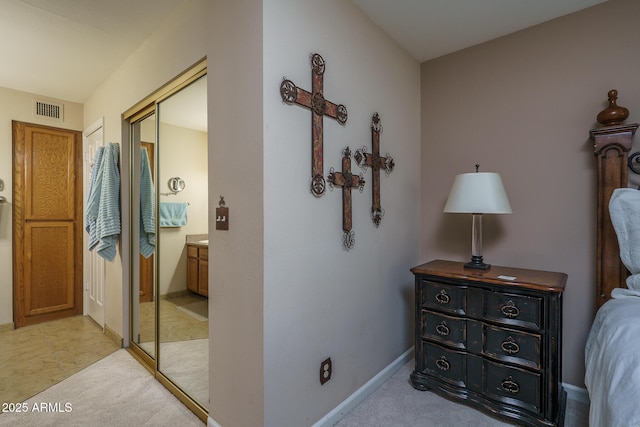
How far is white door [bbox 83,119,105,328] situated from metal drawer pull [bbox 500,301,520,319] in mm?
3250

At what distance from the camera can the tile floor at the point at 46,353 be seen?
2.09 m

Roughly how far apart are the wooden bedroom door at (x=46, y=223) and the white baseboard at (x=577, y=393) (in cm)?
439

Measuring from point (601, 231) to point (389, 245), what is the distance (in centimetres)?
116

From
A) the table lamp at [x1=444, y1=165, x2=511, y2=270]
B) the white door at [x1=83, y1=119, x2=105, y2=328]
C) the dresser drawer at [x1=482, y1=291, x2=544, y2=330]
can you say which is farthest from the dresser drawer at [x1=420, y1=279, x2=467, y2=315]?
the white door at [x1=83, y1=119, x2=105, y2=328]

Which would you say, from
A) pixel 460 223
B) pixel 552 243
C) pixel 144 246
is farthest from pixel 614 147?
pixel 144 246

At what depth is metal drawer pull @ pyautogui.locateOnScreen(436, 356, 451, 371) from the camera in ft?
6.09

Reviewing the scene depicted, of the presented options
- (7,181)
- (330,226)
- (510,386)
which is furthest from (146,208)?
(510,386)

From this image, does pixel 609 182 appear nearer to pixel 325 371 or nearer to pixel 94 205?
pixel 325 371

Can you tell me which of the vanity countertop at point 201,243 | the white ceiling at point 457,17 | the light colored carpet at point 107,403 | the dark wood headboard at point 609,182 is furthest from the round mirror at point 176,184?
the dark wood headboard at point 609,182

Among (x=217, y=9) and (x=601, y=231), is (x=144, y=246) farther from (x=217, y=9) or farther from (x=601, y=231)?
(x=601, y=231)

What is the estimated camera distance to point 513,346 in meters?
1.64

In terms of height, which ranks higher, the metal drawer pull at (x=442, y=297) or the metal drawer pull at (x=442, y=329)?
the metal drawer pull at (x=442, y=297)

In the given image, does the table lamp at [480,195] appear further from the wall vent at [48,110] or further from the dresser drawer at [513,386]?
the wall vent at [48,110]

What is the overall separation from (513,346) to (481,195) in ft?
2.69
